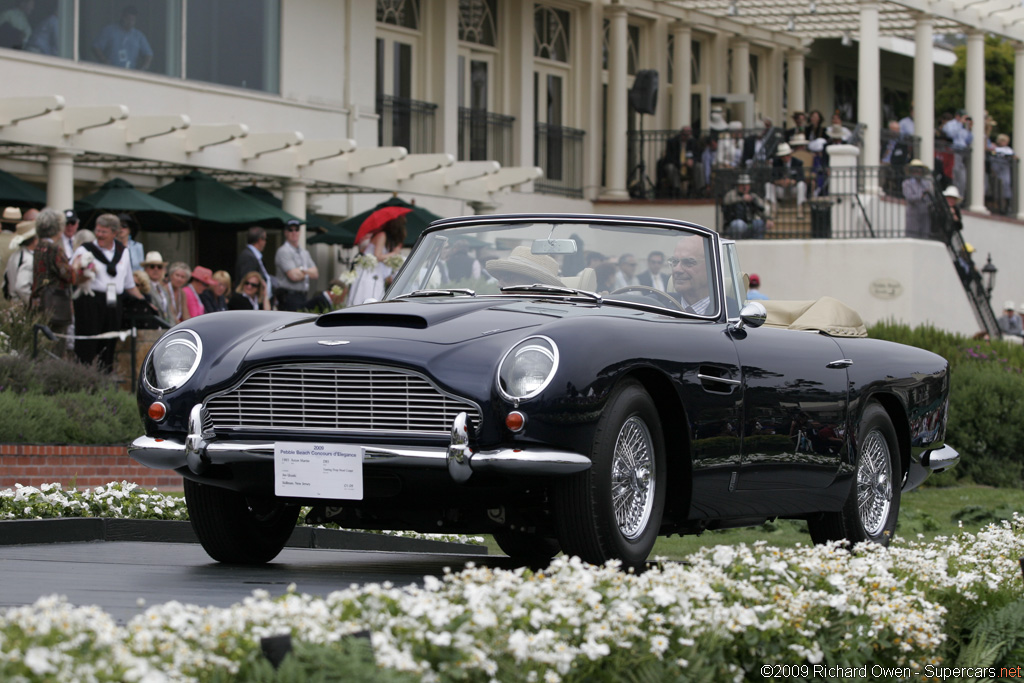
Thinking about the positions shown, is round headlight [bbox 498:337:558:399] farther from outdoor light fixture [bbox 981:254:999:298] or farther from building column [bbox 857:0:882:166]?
outdoor light fixture [bbox 981:254:999:298]

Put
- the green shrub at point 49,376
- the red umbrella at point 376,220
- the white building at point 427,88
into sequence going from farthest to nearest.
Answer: the white building at point 427,88, the red umbrella at point 376,220, the green shrub at point 49,376

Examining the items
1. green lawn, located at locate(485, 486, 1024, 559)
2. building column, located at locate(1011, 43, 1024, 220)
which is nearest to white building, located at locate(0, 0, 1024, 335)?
building column, located at locate(1011, 43, 1024, 220)

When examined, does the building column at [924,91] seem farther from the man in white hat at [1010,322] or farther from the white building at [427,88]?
the man in white hat at [1010,322]

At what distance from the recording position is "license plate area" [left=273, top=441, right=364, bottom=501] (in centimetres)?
619

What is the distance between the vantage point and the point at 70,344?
47.9 ft

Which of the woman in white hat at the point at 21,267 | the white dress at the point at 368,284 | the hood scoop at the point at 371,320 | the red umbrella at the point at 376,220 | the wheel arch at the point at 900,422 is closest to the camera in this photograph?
the hood scoop at the point at 371,320

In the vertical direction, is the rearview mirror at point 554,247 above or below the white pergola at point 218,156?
below

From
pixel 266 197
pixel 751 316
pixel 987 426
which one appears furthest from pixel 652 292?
pixel 266 197

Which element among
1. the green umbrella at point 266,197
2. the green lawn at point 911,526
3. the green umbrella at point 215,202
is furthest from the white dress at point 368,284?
the green umbrella at point 266,197

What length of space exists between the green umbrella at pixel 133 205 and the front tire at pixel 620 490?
12.9 m

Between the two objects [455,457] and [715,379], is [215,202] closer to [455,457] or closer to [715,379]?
[715,379]

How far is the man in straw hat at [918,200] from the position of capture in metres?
28.4

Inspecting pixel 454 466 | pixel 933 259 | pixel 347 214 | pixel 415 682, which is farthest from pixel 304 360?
pixel 933 259

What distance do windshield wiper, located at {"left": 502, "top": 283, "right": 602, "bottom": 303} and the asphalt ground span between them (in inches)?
53.8
